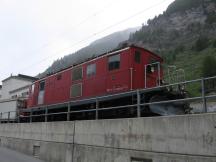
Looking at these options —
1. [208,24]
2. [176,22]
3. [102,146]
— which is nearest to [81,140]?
[102,146]

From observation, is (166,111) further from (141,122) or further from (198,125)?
(198,125)

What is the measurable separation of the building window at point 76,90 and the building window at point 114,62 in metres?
2.66

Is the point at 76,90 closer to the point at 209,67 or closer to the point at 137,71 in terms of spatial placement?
the point at 137,71

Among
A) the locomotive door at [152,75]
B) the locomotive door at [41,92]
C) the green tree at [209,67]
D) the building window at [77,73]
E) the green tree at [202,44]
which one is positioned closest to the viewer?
the locomotive door at [152,75]

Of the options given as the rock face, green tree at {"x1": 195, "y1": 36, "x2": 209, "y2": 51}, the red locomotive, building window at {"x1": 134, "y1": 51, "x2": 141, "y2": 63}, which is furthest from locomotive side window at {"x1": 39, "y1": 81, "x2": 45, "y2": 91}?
the rock face

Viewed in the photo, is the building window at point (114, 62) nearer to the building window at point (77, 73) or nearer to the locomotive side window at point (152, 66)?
the locomotive side window at point (152, 66)

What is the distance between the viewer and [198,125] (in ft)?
26.0

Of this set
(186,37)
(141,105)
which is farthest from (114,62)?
(186,37)

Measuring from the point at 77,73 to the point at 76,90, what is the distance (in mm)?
944

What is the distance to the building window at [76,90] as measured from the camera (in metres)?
16.9

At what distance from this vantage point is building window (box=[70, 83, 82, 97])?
1686 cm

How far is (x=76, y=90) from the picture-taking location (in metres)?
17.2

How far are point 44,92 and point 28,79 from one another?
1349 inches

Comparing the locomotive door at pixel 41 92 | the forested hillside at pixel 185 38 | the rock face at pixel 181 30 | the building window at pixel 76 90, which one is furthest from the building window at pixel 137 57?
the rock face at pixel 181 30
